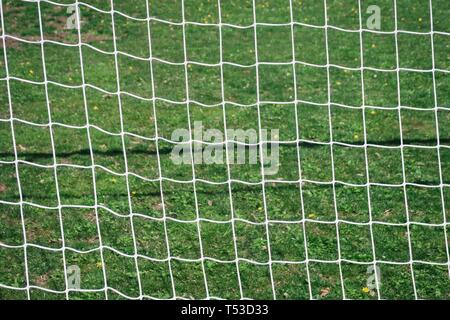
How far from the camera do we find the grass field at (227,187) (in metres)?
4.41

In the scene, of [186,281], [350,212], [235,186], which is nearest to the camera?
[186,281]

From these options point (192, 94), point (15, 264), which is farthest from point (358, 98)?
point (15, 264)

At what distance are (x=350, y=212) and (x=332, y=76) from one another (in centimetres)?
319

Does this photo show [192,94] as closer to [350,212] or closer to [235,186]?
[235,186]

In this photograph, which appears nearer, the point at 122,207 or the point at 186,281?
the point at 186,281

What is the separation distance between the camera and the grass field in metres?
4.41

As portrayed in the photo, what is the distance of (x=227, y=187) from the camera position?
5445 millimetres

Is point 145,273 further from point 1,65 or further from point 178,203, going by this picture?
point 1,65

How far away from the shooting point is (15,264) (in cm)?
451

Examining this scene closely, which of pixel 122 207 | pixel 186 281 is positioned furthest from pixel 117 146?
pixel 186 281

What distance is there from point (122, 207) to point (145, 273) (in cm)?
87
